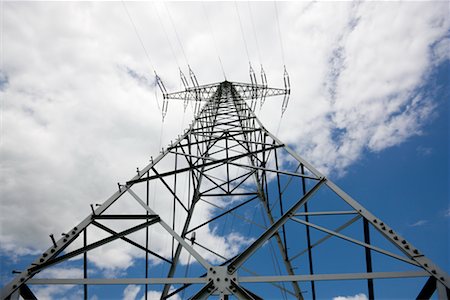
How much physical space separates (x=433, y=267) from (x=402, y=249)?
0.41 m

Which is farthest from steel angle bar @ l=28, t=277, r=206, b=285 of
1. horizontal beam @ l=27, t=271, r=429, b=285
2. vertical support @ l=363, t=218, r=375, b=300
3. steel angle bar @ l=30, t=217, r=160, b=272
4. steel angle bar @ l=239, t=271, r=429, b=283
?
vertical support @ l=363, t=218, r=375, b=300

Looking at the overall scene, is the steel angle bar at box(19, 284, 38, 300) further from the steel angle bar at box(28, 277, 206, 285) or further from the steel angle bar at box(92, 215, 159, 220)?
the steel angle bar at box(92, 215, 159, 220)

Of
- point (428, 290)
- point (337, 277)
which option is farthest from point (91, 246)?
point (428, 290)

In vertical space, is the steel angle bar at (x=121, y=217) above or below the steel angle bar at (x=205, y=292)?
above

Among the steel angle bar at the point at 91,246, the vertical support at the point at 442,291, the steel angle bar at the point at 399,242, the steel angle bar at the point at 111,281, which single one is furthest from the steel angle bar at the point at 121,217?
the vertical support at the point at 442,291

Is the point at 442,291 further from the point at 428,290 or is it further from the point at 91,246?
the point at 91,246

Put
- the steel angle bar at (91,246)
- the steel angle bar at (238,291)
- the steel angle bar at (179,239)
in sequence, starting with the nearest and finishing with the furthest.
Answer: the steel angle bar at (238,291) < the steel angle bar at (179,239) < the steel angle bar at (91,246)

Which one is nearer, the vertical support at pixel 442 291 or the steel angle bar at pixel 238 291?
the vertical support at pixel 442 291

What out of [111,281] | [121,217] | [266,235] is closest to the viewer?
[111,281]

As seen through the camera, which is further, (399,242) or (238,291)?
(399,242)

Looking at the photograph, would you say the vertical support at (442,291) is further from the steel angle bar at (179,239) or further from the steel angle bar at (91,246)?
the steel angle bar at (91,246)

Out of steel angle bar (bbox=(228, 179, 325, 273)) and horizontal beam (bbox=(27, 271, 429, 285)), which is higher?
steel angle bar (bbox=(228, 179, 325, 273))

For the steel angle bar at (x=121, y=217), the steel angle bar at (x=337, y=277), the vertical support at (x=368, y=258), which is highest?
the steel angle bar at (x=121, y=217)

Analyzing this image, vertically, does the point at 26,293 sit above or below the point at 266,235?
below
